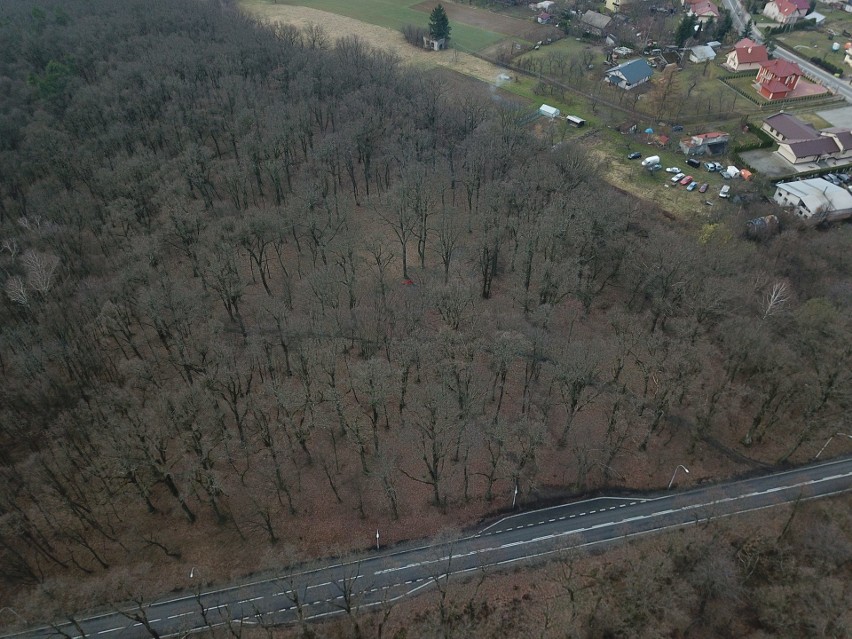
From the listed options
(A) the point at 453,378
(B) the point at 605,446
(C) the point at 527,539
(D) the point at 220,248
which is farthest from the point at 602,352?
(D) the point at 220,248

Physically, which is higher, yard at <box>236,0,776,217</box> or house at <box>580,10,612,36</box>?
house at <box>580,10,612,36</box>

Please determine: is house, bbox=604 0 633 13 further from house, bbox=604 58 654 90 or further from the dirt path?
the dirt path

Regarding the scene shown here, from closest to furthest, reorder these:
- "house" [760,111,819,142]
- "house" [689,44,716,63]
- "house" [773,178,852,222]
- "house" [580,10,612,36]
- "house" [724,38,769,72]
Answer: "house" [773,178,852,222] → "house" [760,111,819,142] → "house" [724,38,769,72] → "house" [689,44,716,63] → "house" [580,10,612,36]

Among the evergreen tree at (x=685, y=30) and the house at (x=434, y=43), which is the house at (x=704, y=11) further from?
the house at (x=434, y=43)

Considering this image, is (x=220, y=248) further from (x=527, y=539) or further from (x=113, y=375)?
(x=527, y=539)

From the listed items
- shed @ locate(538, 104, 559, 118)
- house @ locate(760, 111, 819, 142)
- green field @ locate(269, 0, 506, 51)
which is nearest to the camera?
house @ locate(760, 111, 819, 142)

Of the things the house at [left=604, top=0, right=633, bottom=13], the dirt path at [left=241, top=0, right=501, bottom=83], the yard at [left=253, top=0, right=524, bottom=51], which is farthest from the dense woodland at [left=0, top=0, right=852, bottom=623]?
the house at [left=604, top=0, right=633, bottom=13]
